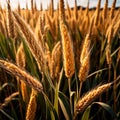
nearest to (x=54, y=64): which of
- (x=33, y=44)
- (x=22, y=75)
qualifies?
(x=33, y=44)

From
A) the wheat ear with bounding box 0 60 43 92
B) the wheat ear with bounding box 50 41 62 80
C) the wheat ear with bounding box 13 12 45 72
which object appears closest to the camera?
the wheat ear with bounding box 0 60 43 92

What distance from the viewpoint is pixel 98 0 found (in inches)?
111

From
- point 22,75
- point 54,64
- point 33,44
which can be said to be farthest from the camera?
point 54,64

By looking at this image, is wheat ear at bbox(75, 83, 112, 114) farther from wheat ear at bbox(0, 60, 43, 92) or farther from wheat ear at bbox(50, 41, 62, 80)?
wheat ear at bbox(50, 41, 62, 80)

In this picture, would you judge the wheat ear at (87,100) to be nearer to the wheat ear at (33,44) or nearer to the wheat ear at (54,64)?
the wheat ear at (33,44)

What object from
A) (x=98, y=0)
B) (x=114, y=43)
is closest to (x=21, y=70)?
(x=98, y=0)

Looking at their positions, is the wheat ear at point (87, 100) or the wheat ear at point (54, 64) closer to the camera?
the wheat ear at point (87, 100)

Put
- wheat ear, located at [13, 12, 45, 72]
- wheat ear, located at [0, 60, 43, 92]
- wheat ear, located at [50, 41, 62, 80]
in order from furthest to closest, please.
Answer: wheat ear, located at [50, 41, 62, 80] → wheat ear, located at [13, 12, 45, 72] → wheat ear, located at [0, 60, 43, 92]

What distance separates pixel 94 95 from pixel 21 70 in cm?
25

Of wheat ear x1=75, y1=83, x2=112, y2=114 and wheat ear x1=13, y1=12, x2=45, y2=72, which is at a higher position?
wheat ear x1=13, y1=12, x2=45, y2=72

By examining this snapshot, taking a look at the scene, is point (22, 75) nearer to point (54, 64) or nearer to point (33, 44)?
point (33, 44)

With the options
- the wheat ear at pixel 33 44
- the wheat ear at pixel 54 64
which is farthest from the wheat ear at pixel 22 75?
the wheat ear at pixel 54 64

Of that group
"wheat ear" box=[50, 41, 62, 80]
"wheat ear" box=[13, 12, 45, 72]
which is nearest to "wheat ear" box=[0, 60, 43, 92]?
"wheat ear" box=[13, 12, 45, 72]

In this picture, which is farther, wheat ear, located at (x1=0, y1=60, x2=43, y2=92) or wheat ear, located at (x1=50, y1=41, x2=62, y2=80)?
wheat ear, located at (x1=50, y1=41, x2=62, y2=80)
